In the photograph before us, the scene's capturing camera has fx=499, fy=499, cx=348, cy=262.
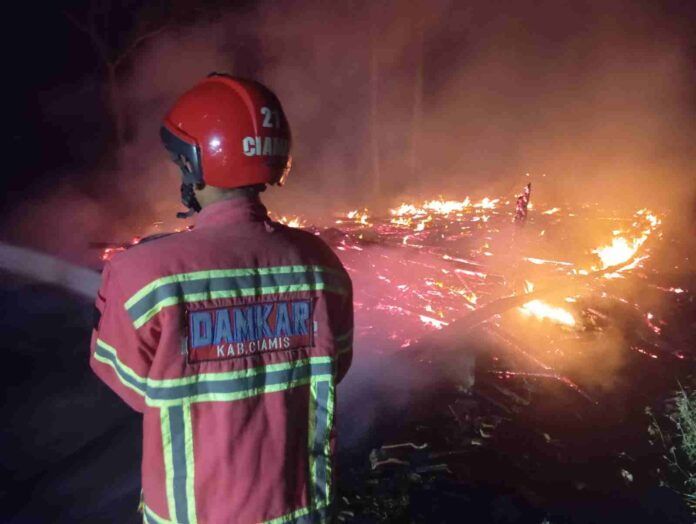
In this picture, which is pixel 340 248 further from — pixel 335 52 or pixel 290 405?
pixel 335 52

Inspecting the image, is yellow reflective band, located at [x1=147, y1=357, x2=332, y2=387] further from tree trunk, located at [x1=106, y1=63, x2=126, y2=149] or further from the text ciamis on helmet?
tree trunk, located at [x1=106, y1=63, x2=126, y2=149]

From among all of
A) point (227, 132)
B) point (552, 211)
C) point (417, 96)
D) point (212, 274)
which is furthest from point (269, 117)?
point (417, 96)

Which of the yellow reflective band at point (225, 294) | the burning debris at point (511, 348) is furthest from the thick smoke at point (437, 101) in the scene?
the yellow reflective band at point (225, 294)

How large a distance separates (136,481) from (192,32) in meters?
12.1

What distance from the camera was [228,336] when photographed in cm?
138

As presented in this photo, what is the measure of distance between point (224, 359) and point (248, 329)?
105 mm

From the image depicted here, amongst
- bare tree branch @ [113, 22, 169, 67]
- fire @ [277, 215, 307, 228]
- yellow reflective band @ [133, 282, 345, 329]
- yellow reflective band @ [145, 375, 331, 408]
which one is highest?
bare tree branch @ [113, 22, 169, 67]

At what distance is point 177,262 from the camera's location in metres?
1.29

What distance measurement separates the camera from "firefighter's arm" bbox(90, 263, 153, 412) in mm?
1309

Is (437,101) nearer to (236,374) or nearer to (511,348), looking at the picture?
(511,348)

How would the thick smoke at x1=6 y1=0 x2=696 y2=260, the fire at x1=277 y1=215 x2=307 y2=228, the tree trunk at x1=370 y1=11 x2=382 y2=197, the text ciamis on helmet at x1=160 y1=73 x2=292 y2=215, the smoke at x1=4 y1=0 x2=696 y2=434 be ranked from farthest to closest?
the tree trunk at x1=370 y1=11 x2=382 y2=197, the thick smoke at x1=6 y1=0 x2=696 y2=260, the smoke at x1=4 y1=0 x2=696 y2=434, the fire at x1=277 y1=215 x2=307 y2=228, the text ciamis on helmet at x1=160 y1=73 x2=292 y2=215

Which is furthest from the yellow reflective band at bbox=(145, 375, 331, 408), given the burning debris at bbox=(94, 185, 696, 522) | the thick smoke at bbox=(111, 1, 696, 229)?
the thick smoke at bbox=(111, 1, 696, 229)

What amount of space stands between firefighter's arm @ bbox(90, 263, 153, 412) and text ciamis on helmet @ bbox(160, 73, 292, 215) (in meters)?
0.37

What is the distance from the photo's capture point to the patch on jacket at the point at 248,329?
134cm
